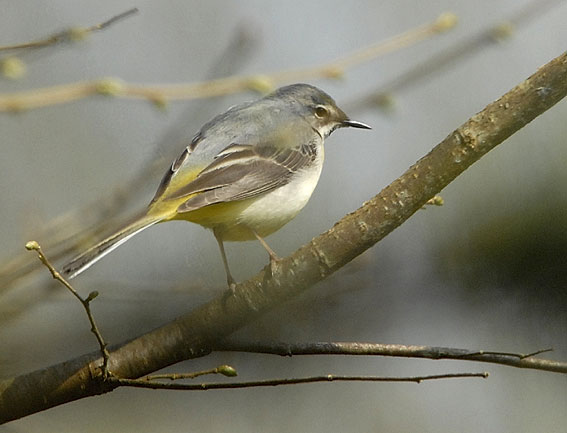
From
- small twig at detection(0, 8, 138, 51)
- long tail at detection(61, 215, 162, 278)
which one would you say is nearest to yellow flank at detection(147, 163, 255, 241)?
long tail at detection(61, 215, 162, 278)

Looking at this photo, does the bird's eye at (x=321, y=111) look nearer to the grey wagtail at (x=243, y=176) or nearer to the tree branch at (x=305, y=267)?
the grey wagtail at (x=243, y=176)

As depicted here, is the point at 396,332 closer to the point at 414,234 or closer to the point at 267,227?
the point at 414,234

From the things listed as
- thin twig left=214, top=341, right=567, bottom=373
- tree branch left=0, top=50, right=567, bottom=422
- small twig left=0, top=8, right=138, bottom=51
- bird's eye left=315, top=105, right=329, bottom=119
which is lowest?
thin twig left=214, top=341, right=567, bottom=373

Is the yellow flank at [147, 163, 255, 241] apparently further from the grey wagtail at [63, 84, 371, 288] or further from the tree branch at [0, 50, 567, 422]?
the tree branch at [0, 50, 567, 422]

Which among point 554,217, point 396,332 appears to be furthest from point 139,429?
point 554,217

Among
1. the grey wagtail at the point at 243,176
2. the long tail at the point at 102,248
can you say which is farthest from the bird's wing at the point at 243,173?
the long tail at the point at 102,248

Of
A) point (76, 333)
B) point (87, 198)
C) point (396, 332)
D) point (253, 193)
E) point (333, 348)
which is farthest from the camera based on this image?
point (87, 198)
